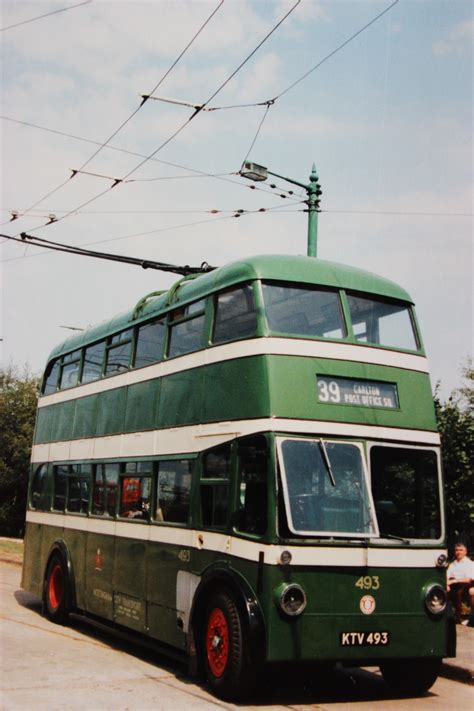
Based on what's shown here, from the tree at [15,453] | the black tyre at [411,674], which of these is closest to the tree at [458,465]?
the black tyre at [411,674]

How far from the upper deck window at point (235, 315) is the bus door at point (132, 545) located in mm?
2261

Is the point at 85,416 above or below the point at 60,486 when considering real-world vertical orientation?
above

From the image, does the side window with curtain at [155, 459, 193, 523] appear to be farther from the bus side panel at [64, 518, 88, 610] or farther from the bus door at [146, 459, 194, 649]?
the bus side panel at [64, 518, 88, 610]

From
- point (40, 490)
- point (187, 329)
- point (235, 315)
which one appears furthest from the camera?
point (40, 490)

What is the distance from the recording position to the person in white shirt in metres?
12.7

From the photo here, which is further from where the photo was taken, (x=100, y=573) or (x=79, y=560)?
(x=79, y=560)

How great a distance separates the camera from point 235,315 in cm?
940

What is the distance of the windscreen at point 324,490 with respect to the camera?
8156 millimetres

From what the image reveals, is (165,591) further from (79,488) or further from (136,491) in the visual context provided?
(79,488)

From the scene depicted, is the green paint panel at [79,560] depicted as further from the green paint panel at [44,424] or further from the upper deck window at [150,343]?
the upper deck window at [150,343]

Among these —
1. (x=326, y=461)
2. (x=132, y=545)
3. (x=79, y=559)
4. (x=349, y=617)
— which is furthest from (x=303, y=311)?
(x=79, y=559)

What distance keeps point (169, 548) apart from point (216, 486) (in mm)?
1402

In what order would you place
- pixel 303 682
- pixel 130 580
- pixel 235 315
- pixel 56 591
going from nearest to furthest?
1. pixel 235 315
2. pixel 303 682
3. pixel 130 580
4. pixel 56 591

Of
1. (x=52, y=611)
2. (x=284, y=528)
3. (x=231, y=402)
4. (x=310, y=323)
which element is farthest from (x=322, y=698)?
(x=52, y=611)
